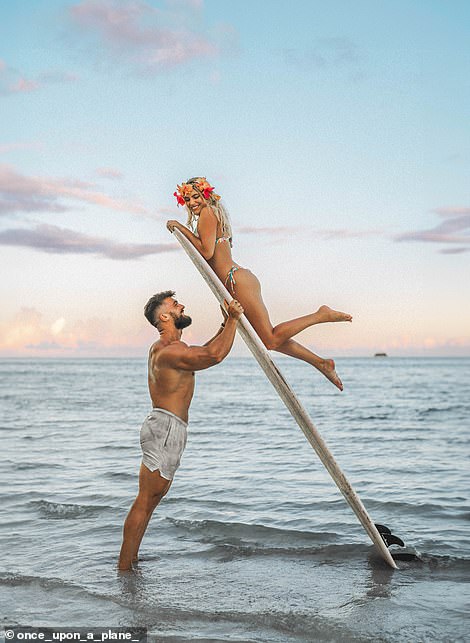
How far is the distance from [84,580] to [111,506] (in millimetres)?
3048

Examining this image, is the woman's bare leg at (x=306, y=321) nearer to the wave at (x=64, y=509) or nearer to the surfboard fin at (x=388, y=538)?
the surfboard fin at (x=388, y=538)

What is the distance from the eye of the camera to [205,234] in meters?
5.92

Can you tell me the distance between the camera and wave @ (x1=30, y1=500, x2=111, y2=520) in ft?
28.3

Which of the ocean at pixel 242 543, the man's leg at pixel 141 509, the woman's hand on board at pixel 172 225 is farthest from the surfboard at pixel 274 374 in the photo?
the man's leg at pixel 141 509

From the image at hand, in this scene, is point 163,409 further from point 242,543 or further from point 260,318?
Result: point 242,543

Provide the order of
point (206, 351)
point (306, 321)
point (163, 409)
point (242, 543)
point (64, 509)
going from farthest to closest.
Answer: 1. point (64, 509)
2. point (242, 543)
3. point (163, 409)
4. point (306, 321)
5. point (206, 351)

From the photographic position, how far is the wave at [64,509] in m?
8.64

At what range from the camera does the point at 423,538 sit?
7.63 meters

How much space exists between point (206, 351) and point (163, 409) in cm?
74

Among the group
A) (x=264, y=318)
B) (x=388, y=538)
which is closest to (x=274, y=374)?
(x=264, y=318)

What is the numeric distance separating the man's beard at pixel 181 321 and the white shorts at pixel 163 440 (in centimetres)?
72

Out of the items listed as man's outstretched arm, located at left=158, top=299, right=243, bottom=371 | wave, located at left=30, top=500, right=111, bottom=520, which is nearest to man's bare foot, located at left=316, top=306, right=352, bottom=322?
man's outstretched arm, located at left=158, top=299, right=243, bottom=371

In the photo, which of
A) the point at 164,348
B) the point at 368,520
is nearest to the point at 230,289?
the point at 164,348

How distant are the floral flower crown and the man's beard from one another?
37.6 inches
